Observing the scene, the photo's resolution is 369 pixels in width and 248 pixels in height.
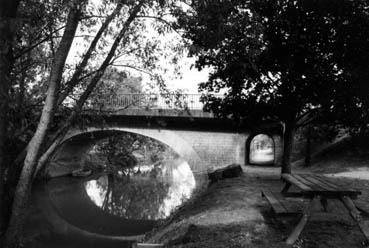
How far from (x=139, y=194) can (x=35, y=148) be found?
13247 millimetres

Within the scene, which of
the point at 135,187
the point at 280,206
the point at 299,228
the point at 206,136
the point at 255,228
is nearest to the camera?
the point at 299,228

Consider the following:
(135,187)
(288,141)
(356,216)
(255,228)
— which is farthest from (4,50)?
(135,187)

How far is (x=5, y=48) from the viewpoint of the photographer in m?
4.48

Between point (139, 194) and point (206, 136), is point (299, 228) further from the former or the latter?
point (139, 194)

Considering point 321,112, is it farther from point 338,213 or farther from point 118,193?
point 118,193

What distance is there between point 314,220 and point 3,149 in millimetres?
4746

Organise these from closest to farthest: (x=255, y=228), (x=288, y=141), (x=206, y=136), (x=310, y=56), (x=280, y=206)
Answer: (x=280, y=206) → (x=255, y=228) → (x=310, y=56) → (x=288, y=141) → (x=206, y=136)

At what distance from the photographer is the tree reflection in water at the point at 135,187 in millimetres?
15560

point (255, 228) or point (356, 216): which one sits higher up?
point (356, 216)

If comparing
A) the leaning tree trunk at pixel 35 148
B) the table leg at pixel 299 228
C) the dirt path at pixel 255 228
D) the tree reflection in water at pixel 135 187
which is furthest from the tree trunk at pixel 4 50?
the tree reflection in water at pixel 135 187

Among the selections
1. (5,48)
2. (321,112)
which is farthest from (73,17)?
(321,112)

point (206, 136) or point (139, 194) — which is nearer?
point (206, 136)

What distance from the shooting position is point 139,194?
1869cm

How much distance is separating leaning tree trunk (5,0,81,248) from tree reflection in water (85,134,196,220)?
837 centimetres
